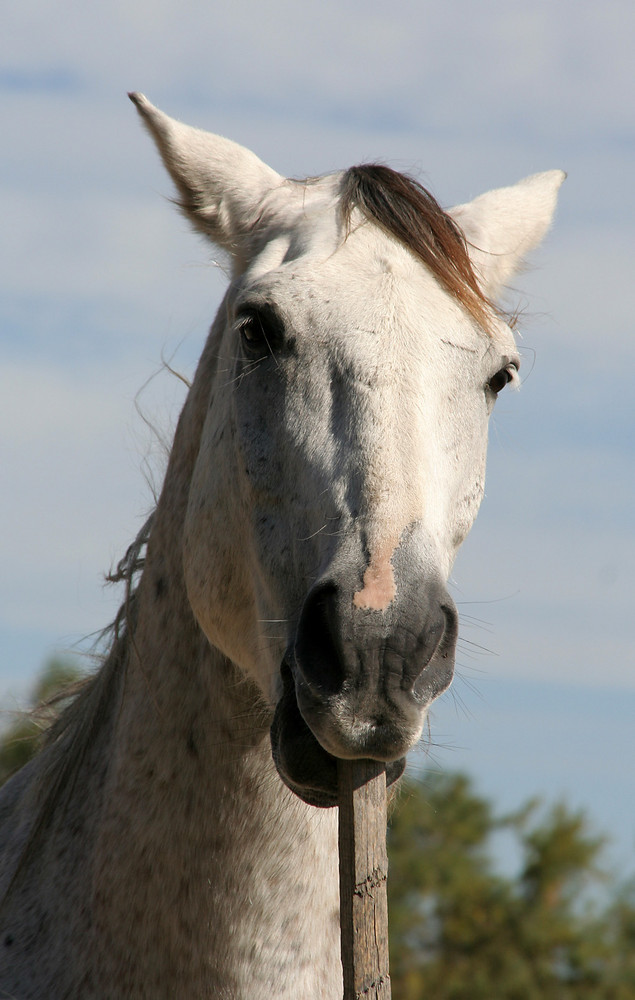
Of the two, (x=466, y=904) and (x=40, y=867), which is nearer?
(x=40, y=867)

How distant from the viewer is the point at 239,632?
287 cm

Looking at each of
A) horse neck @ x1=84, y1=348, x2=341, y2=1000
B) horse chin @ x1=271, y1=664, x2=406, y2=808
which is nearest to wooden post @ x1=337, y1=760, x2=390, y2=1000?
horse chin @ x1=271, y1=664, x2=406, y2=808

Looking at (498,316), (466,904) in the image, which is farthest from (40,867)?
(466,904)

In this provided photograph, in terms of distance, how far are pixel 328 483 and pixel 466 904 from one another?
18.1 m

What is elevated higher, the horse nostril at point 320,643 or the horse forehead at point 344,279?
the horse forehead at point 344,279

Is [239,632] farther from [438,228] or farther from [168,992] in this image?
[438,228]

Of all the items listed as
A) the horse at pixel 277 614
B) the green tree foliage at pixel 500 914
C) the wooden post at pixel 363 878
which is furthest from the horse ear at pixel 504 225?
the green tree foliage at pixel 500 914

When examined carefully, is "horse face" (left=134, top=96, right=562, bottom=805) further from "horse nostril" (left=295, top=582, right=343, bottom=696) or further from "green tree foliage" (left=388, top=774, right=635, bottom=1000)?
"green tree foliage" (left=388, top=774, right=635, bottom=1000)

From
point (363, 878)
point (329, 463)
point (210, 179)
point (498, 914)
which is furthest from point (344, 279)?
point (498, 914)

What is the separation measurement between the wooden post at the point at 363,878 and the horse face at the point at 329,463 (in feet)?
0.23

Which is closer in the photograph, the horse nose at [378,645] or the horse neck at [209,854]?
the horse nose at [378,645]

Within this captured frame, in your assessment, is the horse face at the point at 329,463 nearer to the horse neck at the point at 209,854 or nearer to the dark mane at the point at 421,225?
the dark mane at the point at 421,225

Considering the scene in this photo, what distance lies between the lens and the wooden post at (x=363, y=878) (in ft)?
7.66

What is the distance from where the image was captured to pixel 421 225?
3.05m
